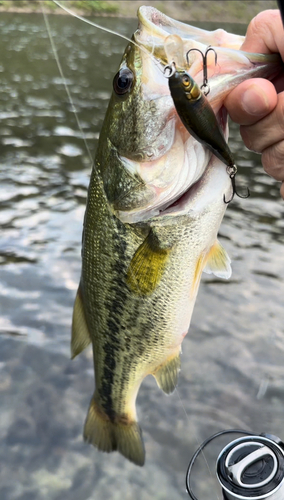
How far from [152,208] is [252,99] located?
557mm

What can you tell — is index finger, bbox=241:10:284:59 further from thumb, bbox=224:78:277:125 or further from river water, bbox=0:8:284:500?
river water, bbox=0:8:284:500

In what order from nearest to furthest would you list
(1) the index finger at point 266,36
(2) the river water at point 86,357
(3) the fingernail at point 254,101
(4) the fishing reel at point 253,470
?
(3) the fingernail at point 254,101 → (1) the index finger at point 266,36 → (4) the fishing reel at point 253,470 → (2) the river water at point 86,357

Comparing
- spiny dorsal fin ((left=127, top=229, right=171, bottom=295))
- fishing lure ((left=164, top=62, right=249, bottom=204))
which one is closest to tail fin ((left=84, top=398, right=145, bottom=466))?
spiny dorsal fin ((left=127, top=229, right=171, bottom=295))

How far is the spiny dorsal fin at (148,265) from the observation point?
6.17 feet

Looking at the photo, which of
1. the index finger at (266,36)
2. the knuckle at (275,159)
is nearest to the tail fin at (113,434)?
the knuckle at (275,159)

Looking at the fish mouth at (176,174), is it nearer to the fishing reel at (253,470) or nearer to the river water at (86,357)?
the fishing reel at (253,470)

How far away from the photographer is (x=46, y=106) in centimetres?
1080

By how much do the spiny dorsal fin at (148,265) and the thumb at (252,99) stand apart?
567mm

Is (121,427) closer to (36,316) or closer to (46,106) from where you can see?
(36,316)

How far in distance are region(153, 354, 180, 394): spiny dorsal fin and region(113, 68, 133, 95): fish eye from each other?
132 centimetres

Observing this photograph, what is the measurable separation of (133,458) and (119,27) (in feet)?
82.5

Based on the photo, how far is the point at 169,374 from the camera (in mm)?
2396

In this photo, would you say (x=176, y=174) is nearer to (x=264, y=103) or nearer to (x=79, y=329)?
(x=264, y=103)

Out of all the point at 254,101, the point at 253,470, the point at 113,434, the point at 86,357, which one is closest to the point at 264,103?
the point at 254,101
